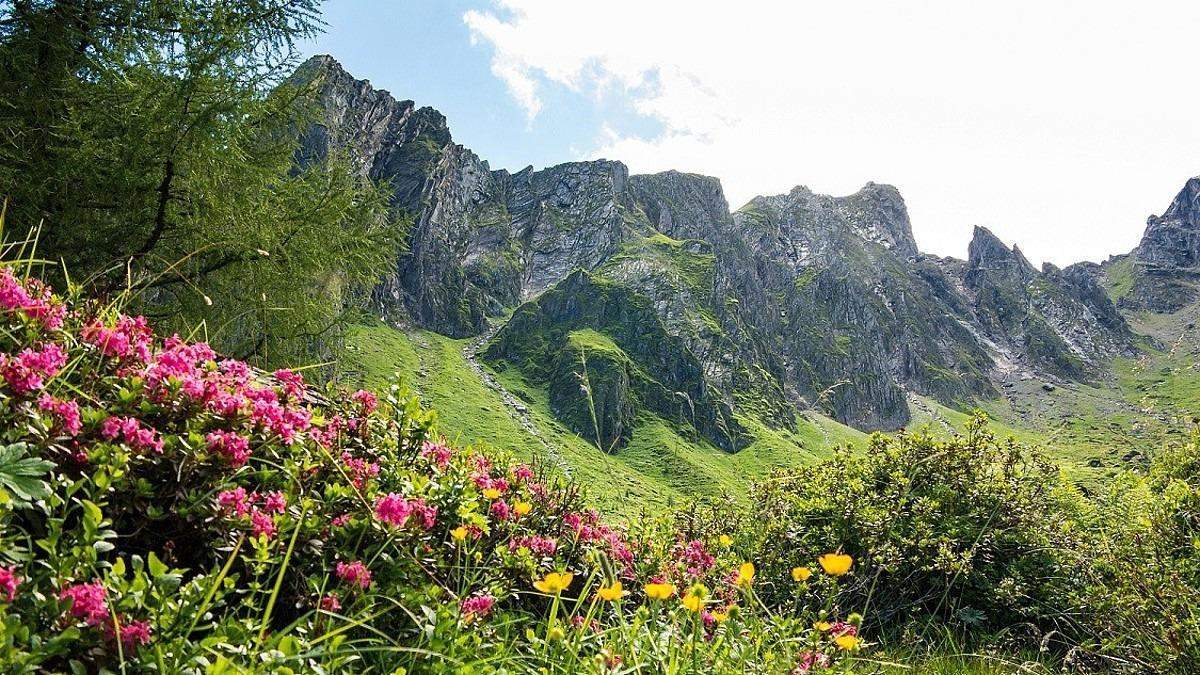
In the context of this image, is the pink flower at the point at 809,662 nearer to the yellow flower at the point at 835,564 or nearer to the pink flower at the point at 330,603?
the yellow flower at the point at 835,564

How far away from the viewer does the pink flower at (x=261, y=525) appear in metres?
2.25

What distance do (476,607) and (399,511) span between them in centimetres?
53

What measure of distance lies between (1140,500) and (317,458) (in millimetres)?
7370

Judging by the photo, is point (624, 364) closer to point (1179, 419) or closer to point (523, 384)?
point (523, 384)

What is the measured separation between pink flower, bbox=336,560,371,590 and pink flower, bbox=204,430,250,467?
1.89 feet

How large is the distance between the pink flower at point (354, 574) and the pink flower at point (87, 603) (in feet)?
2.58

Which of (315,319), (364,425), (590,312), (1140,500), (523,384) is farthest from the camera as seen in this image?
(590,312)

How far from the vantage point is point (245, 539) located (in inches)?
89.5

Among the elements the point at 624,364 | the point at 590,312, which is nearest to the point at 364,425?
the point at 624,364

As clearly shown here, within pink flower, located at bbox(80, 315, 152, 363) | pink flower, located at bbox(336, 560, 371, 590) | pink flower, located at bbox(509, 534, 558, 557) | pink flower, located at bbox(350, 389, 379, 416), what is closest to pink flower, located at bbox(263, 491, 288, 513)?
pink flower, located at bbox(336, 560, 371, 590)

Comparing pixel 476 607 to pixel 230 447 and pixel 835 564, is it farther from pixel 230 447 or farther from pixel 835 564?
pixel 835 564

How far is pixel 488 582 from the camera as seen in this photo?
2949 mm

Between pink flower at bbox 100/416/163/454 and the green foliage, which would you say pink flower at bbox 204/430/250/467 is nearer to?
pink flower at bbox 100/416/163/454

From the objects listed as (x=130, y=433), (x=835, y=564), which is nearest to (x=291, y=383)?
(x=130, y=433)
